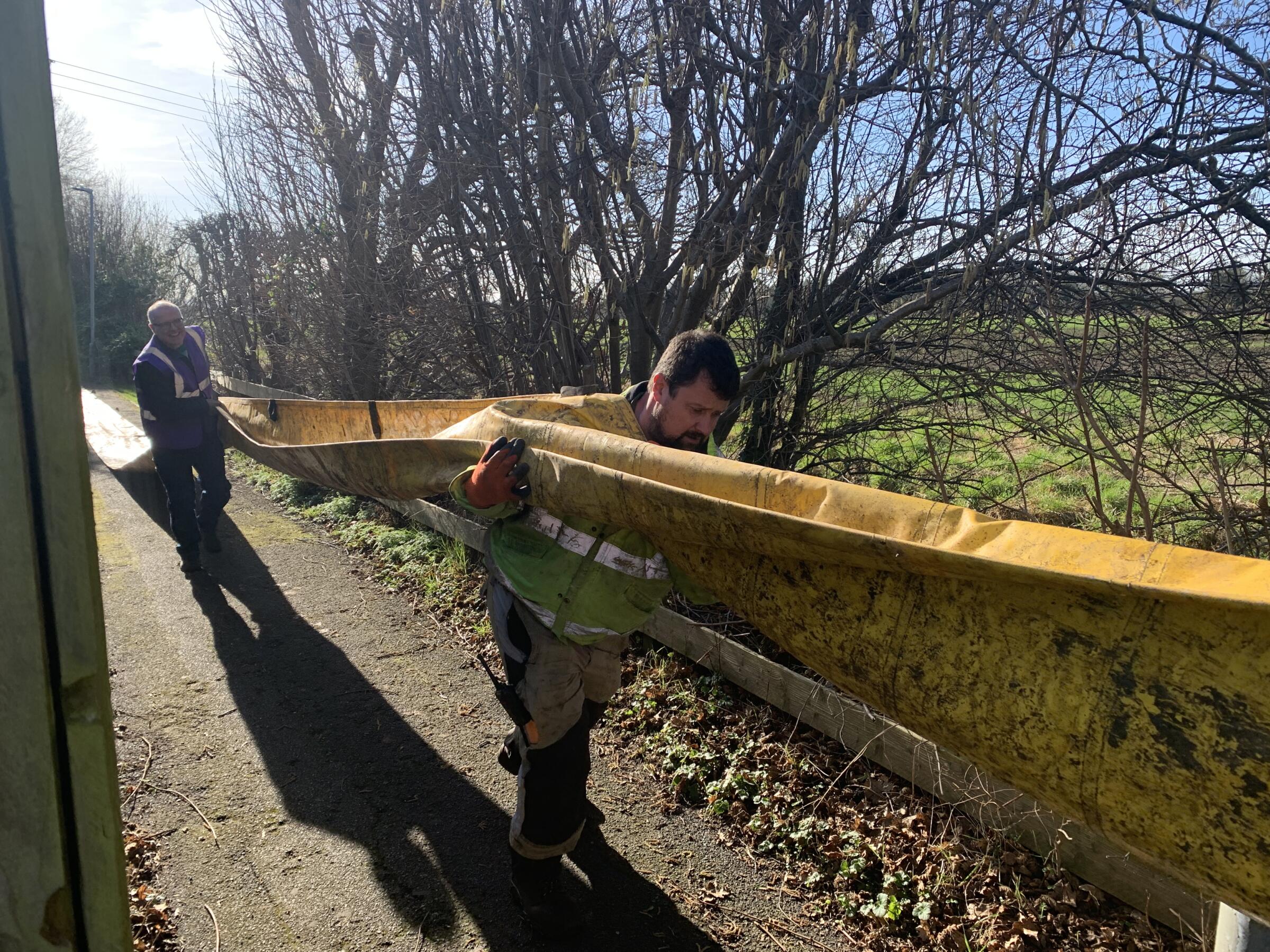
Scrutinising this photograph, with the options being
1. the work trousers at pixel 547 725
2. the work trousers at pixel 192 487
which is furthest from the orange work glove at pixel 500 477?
the work trousers at pixel 192 487

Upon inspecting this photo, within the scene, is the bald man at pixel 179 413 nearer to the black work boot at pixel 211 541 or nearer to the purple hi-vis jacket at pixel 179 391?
Result: the purple hi-vis jacket at pixel 179 391

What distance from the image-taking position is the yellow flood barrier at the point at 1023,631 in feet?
4.11

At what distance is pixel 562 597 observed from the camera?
2.67 m

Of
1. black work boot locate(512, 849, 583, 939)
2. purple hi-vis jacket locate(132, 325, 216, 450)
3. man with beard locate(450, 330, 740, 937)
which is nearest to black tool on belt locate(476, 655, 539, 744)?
man with beard locate(450, 330, 740, 937)

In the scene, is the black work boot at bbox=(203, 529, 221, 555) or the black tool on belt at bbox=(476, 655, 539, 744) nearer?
the black tool on belt at bbox=(476, 655, 539, 744)

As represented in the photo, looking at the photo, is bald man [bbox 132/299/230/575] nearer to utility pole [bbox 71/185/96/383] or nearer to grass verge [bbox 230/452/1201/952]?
grass verge [bbox 230/452/1201/952]

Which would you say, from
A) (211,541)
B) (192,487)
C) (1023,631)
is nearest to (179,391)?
(192,487)

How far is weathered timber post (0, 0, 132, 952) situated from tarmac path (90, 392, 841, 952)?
225 cm

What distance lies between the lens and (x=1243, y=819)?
4.06 feet

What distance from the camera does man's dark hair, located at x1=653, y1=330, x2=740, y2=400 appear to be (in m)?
2.66

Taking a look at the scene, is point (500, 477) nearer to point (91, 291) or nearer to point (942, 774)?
point (942, 774)

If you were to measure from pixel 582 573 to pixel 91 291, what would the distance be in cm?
3242

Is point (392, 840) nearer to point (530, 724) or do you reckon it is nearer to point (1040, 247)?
point (530, 724)

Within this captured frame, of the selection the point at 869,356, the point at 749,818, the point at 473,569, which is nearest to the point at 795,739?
the point at 749,818
